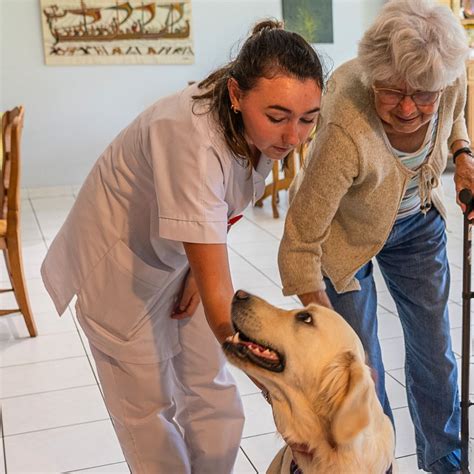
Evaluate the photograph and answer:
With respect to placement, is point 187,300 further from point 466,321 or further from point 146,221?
point 466,321

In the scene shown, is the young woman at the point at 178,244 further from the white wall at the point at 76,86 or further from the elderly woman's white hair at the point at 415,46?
the white wall at the point at 76,86

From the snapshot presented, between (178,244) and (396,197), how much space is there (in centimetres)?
55

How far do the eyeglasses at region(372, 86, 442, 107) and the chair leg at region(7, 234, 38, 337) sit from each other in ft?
6.65

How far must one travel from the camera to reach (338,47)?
22.9ft

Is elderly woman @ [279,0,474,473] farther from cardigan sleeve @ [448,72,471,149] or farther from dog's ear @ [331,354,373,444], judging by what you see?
dog's ear @ [331,354,373,444]

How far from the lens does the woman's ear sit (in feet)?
4.30

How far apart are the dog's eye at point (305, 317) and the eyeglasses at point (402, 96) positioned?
55 cm

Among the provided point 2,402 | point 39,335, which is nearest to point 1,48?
point 39,335

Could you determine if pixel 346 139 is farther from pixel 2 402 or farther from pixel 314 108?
pixel 2 402

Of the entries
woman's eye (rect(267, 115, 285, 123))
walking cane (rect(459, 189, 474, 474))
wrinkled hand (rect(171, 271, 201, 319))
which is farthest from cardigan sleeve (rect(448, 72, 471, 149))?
wrinkled hand (rect(171, 271, 201, 319))

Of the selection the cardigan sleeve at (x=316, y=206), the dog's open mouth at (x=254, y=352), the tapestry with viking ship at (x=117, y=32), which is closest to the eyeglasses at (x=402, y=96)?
the cardigan sleeve at (x=316, y=206)

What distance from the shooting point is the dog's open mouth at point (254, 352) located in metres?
1.31

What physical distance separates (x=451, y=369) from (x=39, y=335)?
6.54ft

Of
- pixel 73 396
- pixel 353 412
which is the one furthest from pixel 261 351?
pixel 73 396
